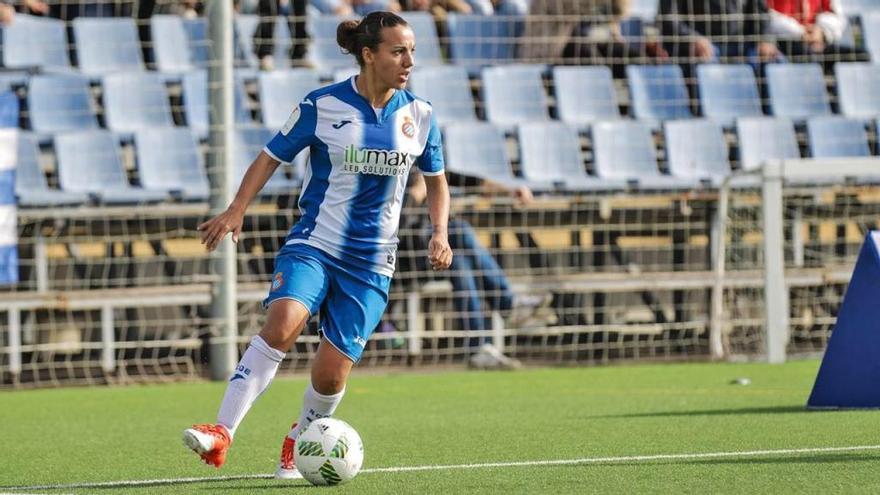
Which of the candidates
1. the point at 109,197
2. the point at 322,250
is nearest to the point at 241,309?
the point at 109,197

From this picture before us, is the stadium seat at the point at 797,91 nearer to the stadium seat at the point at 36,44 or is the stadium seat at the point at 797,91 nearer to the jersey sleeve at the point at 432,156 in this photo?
the stadium seat at the point at 36,44

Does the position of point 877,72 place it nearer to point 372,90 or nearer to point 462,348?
point 462,348

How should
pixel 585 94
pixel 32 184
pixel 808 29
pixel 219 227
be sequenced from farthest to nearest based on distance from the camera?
1. pixel 808 29
2. pixel 585 94
3. pixel 32 184
4. pixel 219 227

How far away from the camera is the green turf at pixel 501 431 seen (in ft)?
17.1

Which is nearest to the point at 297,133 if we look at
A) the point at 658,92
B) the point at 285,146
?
the point at 285,146

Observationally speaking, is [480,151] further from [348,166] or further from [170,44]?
[348,166]

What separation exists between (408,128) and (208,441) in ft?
4.51

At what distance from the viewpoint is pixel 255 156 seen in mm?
13484

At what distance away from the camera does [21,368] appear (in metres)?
11.8

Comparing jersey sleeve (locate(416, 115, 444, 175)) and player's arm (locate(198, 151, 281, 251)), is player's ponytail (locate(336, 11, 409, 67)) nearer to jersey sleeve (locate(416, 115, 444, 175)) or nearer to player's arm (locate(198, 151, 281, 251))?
jersey sleeve (locate(416, 115, 444, 175))

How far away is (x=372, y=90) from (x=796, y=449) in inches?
83.3

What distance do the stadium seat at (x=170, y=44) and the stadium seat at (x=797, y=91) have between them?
5.70m

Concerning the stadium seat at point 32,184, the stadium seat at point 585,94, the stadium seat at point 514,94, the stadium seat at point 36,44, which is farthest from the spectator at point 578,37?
the stadium seat at point 32,184

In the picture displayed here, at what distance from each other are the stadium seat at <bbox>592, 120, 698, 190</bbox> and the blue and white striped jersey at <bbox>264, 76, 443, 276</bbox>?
28.6 feet
